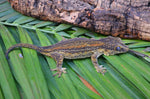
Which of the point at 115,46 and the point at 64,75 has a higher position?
the point at 115,46

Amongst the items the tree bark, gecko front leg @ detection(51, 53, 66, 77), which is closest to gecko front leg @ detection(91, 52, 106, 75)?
gecko front leg @ detection(51, 53, 66, 77)

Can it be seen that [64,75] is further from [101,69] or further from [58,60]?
[101,69]

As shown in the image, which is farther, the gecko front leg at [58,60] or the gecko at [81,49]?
the gecko at [81,49]

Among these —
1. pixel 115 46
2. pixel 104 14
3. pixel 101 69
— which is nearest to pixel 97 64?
pixel 101 69

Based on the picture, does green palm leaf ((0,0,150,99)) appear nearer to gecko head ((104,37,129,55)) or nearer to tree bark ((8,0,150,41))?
gecko head ((104,37,129,55))

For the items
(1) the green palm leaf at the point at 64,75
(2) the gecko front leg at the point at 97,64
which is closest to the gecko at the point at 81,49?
(2) the gecko front leg at the point at 97,64

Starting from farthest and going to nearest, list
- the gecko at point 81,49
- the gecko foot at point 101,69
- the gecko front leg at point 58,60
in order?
1. the gecko at point 81,49
2. the gecko front leg at point 58,60
3. the gecko foot at point 101,69

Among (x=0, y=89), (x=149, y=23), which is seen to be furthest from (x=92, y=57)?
(x=0, y=89)

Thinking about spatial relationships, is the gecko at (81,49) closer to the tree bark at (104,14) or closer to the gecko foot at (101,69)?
the gecko foot at (101,69)
